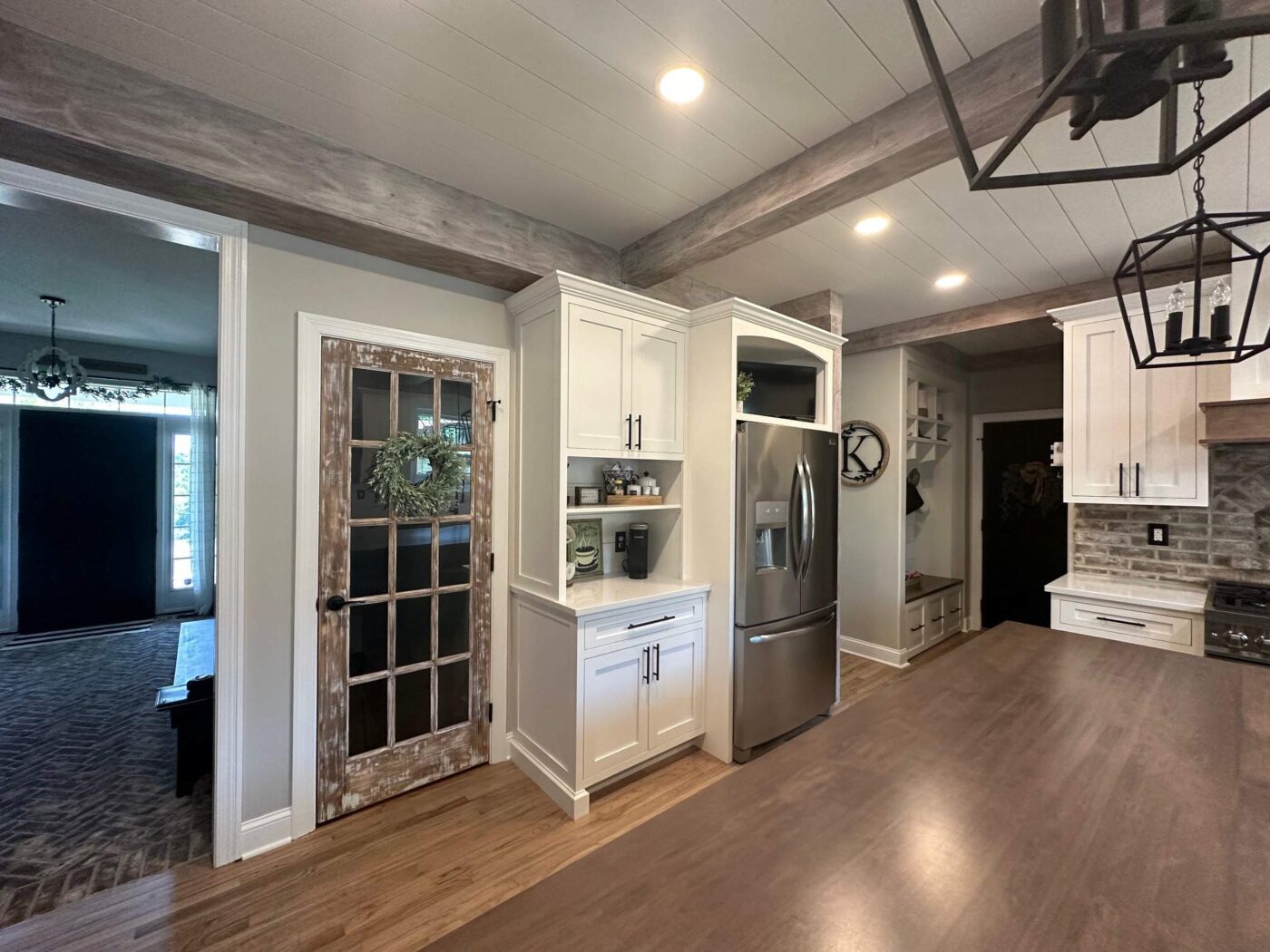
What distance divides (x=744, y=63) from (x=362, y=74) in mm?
1174

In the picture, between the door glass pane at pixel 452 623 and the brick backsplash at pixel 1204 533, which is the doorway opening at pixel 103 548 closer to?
the door glass pane at pixel 452 623

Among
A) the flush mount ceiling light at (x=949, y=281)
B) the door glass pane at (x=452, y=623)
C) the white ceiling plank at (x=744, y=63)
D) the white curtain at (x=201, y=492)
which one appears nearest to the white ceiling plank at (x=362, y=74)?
the white ceiling plank at (x=744, y=63)

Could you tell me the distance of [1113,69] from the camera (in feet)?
1.67

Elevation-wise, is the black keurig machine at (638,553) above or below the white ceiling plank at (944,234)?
below

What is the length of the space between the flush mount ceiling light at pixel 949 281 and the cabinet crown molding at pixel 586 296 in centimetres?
164

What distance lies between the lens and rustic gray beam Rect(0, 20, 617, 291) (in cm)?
155

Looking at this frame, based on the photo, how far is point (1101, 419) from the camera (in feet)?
9.91

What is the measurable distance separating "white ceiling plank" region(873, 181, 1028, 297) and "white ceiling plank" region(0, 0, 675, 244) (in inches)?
43.2

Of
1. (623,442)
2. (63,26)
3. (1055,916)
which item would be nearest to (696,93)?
(623,442)

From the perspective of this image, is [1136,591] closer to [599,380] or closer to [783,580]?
[783,580]

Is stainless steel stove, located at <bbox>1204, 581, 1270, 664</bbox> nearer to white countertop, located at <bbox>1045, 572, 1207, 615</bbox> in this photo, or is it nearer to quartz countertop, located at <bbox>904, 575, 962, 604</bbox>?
white countertop, located at <bbox>1045, 572, 1207, 615</bbox>

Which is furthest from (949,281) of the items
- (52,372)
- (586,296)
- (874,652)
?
(52,372)

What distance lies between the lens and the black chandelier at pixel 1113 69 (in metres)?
0.44

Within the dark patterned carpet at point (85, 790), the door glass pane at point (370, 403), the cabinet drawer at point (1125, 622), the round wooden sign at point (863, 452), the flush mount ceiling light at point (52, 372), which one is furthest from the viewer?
the round wooden sign at point (863, 452)
